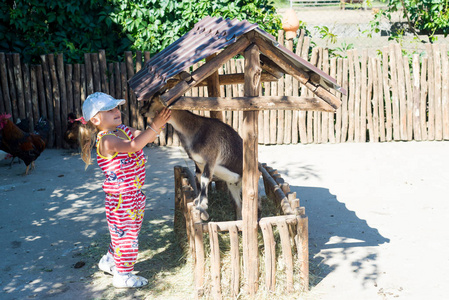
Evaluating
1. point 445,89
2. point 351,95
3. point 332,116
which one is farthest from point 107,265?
point 445,89

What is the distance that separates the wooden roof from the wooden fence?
17.0 ft

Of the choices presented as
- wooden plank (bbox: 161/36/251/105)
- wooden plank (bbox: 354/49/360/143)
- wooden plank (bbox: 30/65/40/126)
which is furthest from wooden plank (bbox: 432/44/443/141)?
wooden plank (bbox: 30/65/40/126)

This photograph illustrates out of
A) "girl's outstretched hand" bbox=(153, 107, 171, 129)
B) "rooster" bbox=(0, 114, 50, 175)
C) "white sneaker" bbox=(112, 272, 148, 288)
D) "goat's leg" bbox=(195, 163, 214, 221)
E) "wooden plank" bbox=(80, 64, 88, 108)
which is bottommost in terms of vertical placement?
"white sneaker" bbox=(112, 272, 148, 288)

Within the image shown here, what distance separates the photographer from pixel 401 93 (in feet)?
31.2

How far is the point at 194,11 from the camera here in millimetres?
10266

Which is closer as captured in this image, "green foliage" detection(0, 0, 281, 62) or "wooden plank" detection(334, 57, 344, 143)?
"wooden plank" detection(334, 57, 344, 143)

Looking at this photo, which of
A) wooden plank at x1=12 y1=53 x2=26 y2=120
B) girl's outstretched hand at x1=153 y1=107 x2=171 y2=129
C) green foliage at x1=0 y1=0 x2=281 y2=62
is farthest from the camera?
green foliage at x1=0 y1=0 x2=281 y2=62

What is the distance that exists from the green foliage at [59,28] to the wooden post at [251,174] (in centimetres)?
663

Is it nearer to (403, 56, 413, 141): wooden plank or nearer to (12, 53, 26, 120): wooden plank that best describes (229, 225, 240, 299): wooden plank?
(12, 53, 26, 120): wooden plank

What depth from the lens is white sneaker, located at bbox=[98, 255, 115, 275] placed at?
15.8 ft

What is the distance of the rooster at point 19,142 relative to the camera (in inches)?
309

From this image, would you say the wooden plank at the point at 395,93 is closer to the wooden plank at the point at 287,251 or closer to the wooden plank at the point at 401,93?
the wooden plank at the point at 401,93

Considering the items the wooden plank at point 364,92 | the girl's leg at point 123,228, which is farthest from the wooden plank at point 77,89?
the wooden plank at point 364,92

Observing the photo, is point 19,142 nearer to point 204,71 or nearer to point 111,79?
point 111,79
